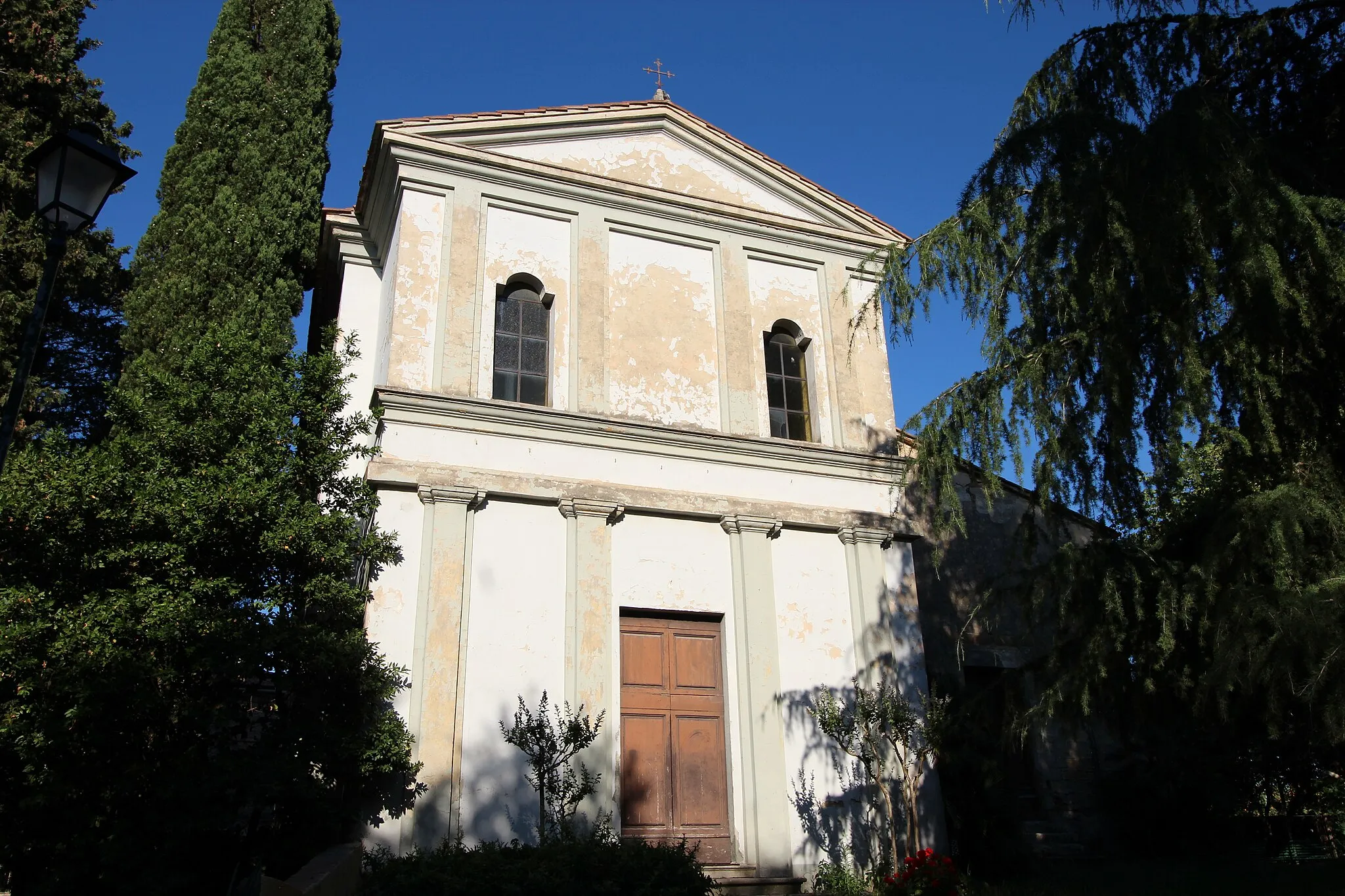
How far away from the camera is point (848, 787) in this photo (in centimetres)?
1196

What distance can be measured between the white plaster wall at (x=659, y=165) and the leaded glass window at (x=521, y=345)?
203 centimetres

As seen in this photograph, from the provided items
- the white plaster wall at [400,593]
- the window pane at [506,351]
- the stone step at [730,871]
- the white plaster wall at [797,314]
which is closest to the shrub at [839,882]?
the stone step at [730,871]

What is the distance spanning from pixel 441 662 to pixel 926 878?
5093 millimetres

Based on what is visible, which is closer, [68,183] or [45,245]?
[68,183]

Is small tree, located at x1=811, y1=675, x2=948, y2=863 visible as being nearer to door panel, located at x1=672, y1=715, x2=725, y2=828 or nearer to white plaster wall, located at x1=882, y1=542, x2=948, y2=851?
white plaster wall, located at x1=882, y1=542, x2=948, y2=851

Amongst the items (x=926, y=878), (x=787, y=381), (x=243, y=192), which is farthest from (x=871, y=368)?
(x=243, y=192)

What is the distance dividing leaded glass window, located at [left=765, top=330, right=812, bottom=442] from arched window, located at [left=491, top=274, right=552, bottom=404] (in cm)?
303

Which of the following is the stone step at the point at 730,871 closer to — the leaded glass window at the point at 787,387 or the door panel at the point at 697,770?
the door panel at the point at 697,770

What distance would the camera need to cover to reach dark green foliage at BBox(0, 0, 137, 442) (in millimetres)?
13727

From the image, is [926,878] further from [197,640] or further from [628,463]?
[197,640]

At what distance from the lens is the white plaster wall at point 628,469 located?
37.9ft

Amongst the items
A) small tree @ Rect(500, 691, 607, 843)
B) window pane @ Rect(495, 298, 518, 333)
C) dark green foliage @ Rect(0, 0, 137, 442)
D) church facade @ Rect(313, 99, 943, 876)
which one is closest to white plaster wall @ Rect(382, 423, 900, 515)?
church facade @ Rect(313, 99, 943, 876)

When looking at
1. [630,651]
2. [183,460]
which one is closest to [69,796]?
[183,460]

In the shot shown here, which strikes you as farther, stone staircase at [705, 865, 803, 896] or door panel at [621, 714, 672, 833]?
door panel at [621, 714, 672, 833]
